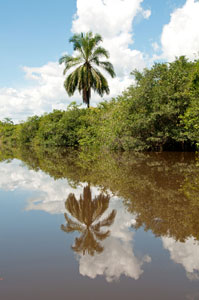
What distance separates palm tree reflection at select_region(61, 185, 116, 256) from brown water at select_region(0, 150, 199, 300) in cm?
1

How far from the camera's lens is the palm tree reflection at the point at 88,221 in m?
3.34

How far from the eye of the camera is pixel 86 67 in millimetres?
24812

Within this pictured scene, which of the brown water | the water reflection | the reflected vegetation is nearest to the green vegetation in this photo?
the reflected vegetation

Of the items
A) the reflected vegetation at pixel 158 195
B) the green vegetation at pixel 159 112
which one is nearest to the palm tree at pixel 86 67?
the green vegetation at pixel 159 112

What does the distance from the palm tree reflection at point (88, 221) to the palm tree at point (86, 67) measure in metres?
20.2

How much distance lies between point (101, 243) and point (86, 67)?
2352 centimetres

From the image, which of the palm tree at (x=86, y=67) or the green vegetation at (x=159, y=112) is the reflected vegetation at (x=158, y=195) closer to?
the green vegetation at (x=159, y=112)

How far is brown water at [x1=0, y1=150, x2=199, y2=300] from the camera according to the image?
243 cm

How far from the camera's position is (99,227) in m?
3.96

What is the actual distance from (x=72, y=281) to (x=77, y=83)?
79.4 feet

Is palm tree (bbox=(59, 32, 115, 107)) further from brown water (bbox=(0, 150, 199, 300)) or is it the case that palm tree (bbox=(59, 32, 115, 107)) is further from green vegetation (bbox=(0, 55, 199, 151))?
brown water (bbox=(0, 150, 199, 300))

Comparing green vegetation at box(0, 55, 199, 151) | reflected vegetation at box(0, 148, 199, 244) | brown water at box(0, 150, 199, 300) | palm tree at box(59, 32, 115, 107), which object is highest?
palm tree at box(59, 32, 115, 107)

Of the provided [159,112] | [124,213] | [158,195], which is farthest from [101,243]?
[159,112]

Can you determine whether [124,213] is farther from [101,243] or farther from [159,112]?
[159,112]
